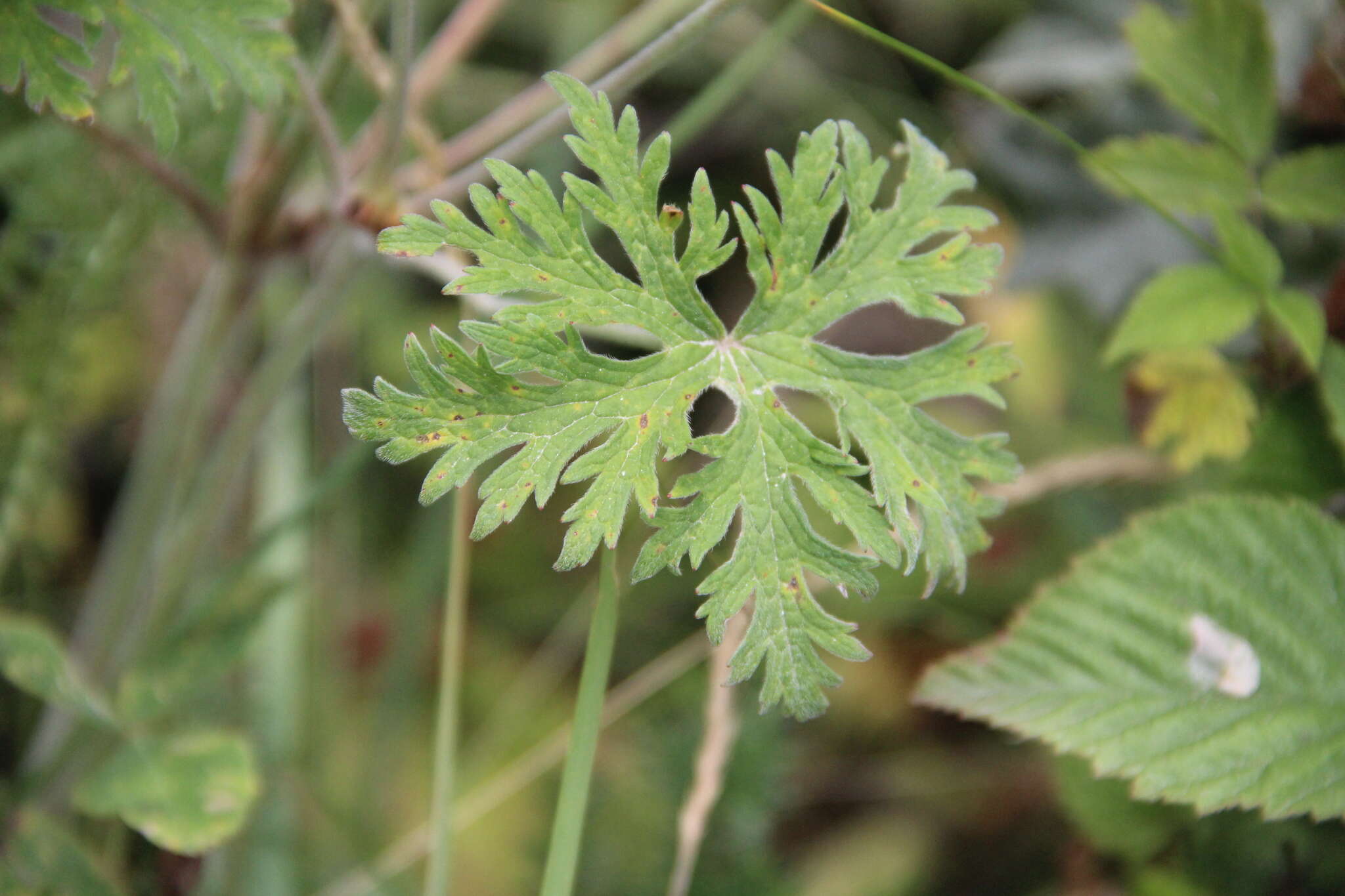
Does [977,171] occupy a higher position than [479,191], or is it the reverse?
[479,191]

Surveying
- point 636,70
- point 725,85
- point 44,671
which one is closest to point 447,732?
point 44,671

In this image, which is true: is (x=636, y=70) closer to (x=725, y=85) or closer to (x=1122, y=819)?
(x=725, y=85)

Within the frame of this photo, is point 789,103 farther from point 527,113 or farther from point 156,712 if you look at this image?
point 156,712

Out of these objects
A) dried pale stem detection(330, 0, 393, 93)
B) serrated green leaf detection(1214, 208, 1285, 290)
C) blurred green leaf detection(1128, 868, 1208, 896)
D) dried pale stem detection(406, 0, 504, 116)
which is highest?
dried pale stem detection(330, 0, 393, 93)

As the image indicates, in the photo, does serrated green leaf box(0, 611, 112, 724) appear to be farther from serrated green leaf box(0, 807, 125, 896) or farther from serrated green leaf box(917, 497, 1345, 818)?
serrated green leaf box(917, 497, 1345, 818)

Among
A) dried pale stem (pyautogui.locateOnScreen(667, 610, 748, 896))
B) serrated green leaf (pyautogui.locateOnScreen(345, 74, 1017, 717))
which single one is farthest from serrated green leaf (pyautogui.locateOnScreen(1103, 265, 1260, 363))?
dried pale stem (pyautogui.locateOnScreen(667, 610, 748, 896))

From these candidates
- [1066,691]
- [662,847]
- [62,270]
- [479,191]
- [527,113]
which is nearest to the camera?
[479,191]

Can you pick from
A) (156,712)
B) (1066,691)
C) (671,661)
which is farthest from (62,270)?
(1066,691)

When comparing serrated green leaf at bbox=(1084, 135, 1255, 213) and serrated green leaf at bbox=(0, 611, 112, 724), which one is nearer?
serrated green leaf at bbox=(0, 611, 112, 724)
